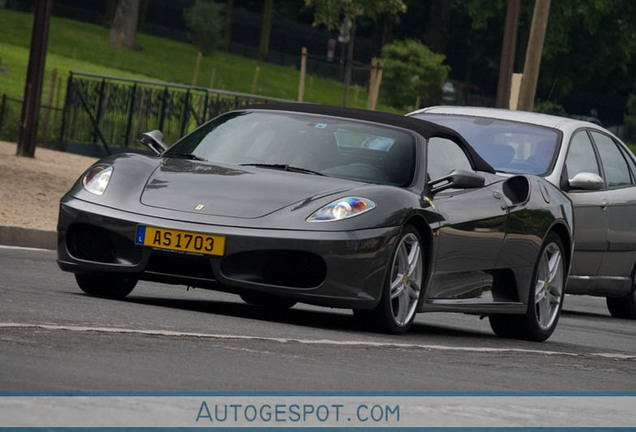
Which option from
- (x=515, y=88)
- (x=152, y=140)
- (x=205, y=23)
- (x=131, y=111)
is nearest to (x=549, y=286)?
(x=152, y=140)

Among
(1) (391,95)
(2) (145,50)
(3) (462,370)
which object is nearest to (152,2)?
(2) (145,50)

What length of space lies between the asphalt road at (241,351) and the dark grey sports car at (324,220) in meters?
0.25

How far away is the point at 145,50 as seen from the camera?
72.2 metres

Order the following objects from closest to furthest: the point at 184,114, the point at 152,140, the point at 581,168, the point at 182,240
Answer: the point at 182,240, the point at 152,140, the point at 581,168, the point at 184,114

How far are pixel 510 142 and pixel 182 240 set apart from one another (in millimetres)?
4958

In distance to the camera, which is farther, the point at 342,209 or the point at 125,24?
the point at 125,24

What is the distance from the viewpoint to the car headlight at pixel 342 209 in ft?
30.3

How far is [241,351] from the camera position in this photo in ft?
25.2

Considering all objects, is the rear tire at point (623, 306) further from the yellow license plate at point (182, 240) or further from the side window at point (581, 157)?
the yellow license plate at point (182, 240)

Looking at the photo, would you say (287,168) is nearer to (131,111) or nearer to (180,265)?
(180,265)

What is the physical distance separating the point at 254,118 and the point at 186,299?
1.40 metres

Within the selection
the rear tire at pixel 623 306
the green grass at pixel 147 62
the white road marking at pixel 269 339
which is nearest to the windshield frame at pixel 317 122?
the white road marking at pixel 269 339

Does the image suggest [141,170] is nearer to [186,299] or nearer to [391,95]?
[186,299]

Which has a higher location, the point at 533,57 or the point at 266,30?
the point at 533,57
